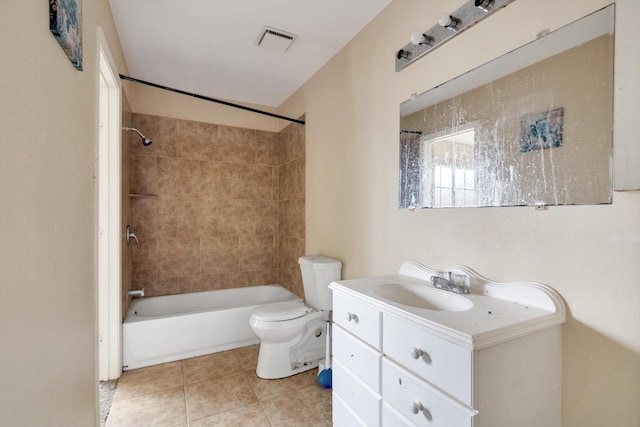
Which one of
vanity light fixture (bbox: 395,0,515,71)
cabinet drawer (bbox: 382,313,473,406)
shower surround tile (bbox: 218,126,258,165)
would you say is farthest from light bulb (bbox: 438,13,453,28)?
shower surround tile (bbox: 218,126,258,165)

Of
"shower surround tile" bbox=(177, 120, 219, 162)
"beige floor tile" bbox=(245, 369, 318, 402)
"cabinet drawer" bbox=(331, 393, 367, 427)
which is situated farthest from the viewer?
"shower surround tile" bbox=(177, 120, 219, 162)

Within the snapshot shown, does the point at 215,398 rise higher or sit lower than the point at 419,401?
lower

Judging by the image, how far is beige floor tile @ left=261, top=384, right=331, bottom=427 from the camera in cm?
171

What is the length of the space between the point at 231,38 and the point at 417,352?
7.40 ft

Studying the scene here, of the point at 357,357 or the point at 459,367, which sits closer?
the point at 459,367

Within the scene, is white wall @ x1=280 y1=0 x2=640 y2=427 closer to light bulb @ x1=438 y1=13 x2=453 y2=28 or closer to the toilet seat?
A: light bulb @ x1=438 y1=13 x2=453 y2=28

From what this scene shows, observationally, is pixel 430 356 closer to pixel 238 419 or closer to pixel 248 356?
pixel 238 419

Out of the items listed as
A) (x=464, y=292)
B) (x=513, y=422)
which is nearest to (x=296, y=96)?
(x=464, y=292)

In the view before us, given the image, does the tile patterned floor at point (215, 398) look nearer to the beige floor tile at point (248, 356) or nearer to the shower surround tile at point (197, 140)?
the beige floor tile at point (248, 356)

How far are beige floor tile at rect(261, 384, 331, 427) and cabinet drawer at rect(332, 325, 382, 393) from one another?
555 millimetres

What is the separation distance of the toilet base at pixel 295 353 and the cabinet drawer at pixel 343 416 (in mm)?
785

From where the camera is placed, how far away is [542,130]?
3.47 ft

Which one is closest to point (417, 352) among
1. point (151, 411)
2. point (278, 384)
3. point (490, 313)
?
point (490, 313)

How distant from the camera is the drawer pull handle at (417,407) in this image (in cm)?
100
